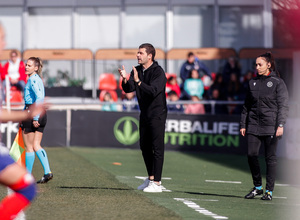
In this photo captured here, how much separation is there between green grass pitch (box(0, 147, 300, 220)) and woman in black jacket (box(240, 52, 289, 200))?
1.86ft

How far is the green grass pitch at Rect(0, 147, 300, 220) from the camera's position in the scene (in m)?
8.56

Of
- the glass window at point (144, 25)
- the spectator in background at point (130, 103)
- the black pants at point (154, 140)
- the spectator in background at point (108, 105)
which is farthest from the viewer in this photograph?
the glass window at point (144, 25)

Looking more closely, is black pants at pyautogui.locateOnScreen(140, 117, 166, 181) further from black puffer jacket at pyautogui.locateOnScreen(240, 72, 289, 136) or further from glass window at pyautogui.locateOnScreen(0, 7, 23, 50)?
glass window at pyautogui.locateOnScreen(0, 7, 23, 50)

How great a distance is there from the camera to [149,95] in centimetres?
1033

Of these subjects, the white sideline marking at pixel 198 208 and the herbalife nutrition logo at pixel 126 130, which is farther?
the herbalife nutrition logo at pixel 126 130

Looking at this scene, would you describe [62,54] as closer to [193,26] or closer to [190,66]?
[190,66]

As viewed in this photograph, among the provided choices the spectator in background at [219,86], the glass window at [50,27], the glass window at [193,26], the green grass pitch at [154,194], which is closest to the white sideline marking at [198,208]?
the green grass pitch at [154,194]

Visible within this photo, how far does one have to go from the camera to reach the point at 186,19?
25.8 m

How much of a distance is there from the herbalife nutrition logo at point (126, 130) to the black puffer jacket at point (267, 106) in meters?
8.58

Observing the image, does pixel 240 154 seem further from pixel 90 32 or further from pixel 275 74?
pixel 90 32

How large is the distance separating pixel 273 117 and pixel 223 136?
8113 millimetres

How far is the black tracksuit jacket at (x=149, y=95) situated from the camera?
10367 millimetres

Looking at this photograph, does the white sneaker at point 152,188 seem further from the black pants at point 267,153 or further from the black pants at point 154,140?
the black pants at point 267,153

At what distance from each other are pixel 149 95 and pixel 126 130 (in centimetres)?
832
